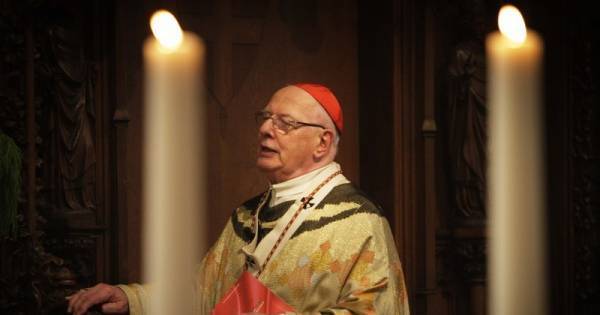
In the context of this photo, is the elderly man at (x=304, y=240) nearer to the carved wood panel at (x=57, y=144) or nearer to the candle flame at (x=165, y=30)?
the candle flame at (x=165, y=30)

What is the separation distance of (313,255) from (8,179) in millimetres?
1107

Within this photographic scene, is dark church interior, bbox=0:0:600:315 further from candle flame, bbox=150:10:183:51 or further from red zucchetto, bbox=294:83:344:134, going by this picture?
red zucchetto, bbox=294:83:344:134

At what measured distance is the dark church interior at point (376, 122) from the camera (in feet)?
14.6

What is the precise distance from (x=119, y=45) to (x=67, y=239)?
2.95ft

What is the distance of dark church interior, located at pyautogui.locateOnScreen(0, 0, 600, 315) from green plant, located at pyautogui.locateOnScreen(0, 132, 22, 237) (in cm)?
78

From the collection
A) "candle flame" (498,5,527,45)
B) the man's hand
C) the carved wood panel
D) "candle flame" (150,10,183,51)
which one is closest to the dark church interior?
the carved wood panel

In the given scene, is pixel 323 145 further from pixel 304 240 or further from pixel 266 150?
pixel 304 240

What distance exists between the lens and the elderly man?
3.20m

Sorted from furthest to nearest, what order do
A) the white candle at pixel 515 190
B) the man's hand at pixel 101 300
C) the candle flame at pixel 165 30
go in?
the candle flame at pixel 165 30 < the man's hand at pixel 101 300 < the white candle at pixel 515 190

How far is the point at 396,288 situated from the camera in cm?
325

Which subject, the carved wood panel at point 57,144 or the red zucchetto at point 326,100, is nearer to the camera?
the red zucchetto at point 326,100

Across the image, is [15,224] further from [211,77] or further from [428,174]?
[428,174]

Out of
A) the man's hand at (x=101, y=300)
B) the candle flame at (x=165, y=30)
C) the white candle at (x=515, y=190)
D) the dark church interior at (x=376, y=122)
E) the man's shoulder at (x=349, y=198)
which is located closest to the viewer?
the white candle at (x=515, y=190)

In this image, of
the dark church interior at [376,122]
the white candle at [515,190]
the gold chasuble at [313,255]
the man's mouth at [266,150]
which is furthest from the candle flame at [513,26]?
the dark church interior at [376,122]
